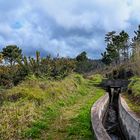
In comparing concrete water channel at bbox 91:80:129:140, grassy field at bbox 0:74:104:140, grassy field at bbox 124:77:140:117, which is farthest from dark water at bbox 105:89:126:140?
grassy field at bbox 0:74:104:140

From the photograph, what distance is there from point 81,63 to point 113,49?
10.5 meters

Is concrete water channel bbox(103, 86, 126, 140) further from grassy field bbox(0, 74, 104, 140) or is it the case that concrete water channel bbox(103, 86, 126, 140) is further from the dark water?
grassy field bbox(0, 74, 104, 140)

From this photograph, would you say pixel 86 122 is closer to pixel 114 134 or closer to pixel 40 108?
pixel 40 108

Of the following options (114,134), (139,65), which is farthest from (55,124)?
(139,65)

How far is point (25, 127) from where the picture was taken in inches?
474

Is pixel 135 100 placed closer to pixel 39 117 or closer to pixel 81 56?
pixel 39 117

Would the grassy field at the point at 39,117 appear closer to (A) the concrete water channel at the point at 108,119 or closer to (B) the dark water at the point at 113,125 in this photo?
(A) the concrete water channel at the point at 108,119

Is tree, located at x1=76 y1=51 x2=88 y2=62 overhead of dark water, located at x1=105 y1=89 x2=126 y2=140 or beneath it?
overhead

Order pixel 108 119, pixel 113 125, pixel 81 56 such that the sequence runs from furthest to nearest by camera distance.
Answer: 1. pixel 81 56
2. pixel 108 119
3. pixel 113 125

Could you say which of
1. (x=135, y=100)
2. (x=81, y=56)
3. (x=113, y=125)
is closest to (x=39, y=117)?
(x=113, y=125)

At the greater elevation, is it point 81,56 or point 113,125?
point 81,56

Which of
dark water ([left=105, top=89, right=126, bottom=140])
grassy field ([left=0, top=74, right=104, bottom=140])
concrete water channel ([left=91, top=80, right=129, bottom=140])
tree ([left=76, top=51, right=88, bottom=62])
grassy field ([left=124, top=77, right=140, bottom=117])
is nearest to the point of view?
concrete water channel ([left=91, top=80, right=129, bottom=140])

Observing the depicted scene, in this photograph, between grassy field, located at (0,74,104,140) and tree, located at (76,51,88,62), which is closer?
grassy field, located at (0,74,104,140)

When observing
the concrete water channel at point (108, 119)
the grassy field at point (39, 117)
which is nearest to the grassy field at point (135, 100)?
the concrete water channel at point (108, 119)
